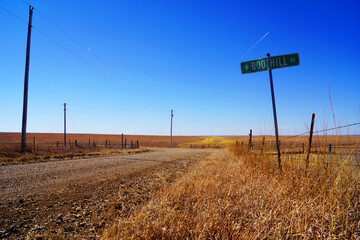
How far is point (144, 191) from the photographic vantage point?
394 centimetres

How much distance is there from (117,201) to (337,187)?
11.9ft

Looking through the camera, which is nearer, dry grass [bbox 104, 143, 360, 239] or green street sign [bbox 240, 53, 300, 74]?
dry grass [bbox 104, 143, 360, 239]

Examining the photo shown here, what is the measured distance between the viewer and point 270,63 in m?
4.23

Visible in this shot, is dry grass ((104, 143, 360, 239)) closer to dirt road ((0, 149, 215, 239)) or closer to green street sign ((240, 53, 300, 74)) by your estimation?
dirt road ((0, 149, 215, 239))

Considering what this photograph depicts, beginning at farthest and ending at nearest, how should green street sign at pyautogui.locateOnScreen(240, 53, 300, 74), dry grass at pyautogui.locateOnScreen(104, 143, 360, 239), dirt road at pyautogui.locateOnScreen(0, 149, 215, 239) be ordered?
1. green street sign at pyautogui.locateOnScreen(240, 53, 300, 74)
2. dirt road at pyautogui.locateOnScreen(0, 149, 215, 239)
3. dry grass at pyautogui.locateOnScreen(104, 143, 360, 239)

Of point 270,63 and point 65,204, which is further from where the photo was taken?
point 270,63

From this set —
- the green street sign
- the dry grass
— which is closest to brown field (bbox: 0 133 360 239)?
the dry grass

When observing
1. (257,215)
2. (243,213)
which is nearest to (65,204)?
(243,213)

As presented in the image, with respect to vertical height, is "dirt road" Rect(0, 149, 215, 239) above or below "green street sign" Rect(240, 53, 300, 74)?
below

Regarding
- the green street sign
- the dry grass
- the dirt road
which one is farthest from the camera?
the green street sign

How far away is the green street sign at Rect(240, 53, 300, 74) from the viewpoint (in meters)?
3.99

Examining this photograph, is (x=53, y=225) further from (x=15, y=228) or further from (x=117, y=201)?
(x=117, y=201)

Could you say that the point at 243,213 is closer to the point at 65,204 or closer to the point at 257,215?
the point at 257,215

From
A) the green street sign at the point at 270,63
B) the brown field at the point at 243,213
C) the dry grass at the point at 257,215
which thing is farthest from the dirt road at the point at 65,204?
the green street sign at the point at 270,63
